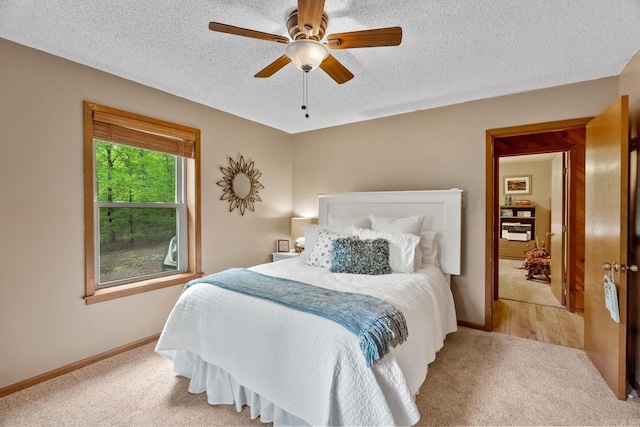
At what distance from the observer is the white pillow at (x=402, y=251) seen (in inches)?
100

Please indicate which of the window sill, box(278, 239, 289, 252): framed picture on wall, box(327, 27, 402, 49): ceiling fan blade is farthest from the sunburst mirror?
box(327, 27, 402, 49): ceiling fan blade

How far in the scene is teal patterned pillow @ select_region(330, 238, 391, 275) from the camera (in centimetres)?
250

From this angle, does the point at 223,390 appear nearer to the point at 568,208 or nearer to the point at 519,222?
the point at 568,208

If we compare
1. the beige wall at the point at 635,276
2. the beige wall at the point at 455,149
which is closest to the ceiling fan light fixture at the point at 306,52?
the beige wall at the point at 455,149

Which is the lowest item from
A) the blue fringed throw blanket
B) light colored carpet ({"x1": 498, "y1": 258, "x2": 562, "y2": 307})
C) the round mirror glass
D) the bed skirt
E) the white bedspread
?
light colored carpet ({"x1": 498, "y1": 258, "x2": 562, "y2": 307})

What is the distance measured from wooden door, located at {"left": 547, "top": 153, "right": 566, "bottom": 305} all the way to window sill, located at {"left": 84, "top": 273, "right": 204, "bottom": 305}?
448 cm

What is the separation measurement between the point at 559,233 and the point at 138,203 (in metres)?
5.09

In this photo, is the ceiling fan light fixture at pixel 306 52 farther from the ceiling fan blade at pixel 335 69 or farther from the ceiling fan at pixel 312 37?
the ceiling fan blade at pixel 335 69

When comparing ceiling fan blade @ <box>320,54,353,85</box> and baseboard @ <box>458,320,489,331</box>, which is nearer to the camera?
ceiling fan blade @ <box>320,54,353,85</box>

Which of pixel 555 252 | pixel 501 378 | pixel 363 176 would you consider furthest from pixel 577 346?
pixel 363 176

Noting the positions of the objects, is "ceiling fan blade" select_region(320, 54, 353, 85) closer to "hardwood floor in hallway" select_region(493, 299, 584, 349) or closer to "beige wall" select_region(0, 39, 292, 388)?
"beige wall" select_region(0, 39, 292, 388)

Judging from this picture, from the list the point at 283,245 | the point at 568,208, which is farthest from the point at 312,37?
the point at 568,208

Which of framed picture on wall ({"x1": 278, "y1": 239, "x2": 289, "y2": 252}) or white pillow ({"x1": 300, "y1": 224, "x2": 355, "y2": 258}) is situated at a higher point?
white pillow ({"x1": 300, "y1": 224, "x2": 355, "y2": 258})

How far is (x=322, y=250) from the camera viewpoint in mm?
2799
